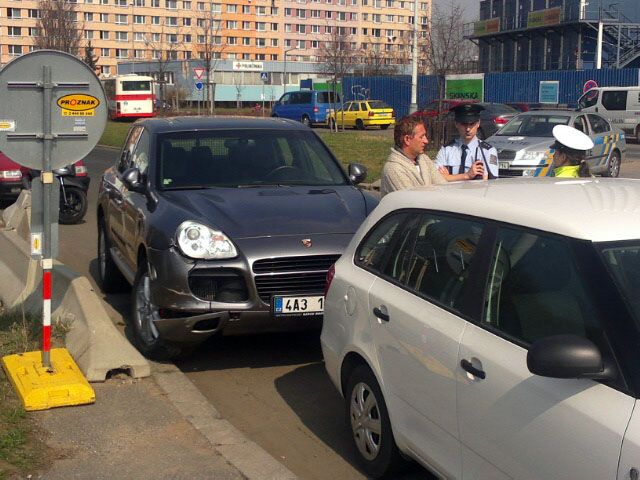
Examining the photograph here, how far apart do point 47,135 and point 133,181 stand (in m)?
1.69

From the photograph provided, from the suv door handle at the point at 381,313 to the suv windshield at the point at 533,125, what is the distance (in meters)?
16.0

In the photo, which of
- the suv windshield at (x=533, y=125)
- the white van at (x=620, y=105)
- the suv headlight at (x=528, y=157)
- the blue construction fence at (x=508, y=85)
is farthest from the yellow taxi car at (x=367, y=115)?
the suv headlight at (x=528, y=157)

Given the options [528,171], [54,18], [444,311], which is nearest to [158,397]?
[444,311]

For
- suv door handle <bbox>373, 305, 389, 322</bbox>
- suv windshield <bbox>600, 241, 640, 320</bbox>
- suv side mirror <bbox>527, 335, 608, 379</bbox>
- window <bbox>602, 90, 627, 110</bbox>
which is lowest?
suv door handle <bbox>373, 305, 389, 322</bbox>

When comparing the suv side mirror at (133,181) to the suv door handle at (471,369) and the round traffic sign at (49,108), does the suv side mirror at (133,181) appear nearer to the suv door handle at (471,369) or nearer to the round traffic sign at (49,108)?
the round traffic sign at (49,108)

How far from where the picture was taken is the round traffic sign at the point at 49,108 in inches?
233

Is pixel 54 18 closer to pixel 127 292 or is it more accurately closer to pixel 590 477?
pixel 127 292

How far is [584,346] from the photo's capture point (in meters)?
3.15

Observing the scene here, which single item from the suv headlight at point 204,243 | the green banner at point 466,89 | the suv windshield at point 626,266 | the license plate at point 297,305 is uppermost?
the green banner at point 466,89

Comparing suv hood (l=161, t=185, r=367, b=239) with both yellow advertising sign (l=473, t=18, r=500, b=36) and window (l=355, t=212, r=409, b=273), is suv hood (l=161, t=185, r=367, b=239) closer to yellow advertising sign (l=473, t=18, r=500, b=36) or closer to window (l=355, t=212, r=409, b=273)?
window (l=355, t=212, r=409, b=273)

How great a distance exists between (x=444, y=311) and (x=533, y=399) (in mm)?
807

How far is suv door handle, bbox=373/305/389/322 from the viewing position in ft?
14.9

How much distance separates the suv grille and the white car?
48.5 inches

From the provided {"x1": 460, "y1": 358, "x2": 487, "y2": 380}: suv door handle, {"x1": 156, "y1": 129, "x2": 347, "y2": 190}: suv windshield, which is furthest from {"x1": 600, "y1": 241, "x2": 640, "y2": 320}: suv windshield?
{"x1": 156, "y1": 129, "x2": 347, "y2": 190}: suv windshield
